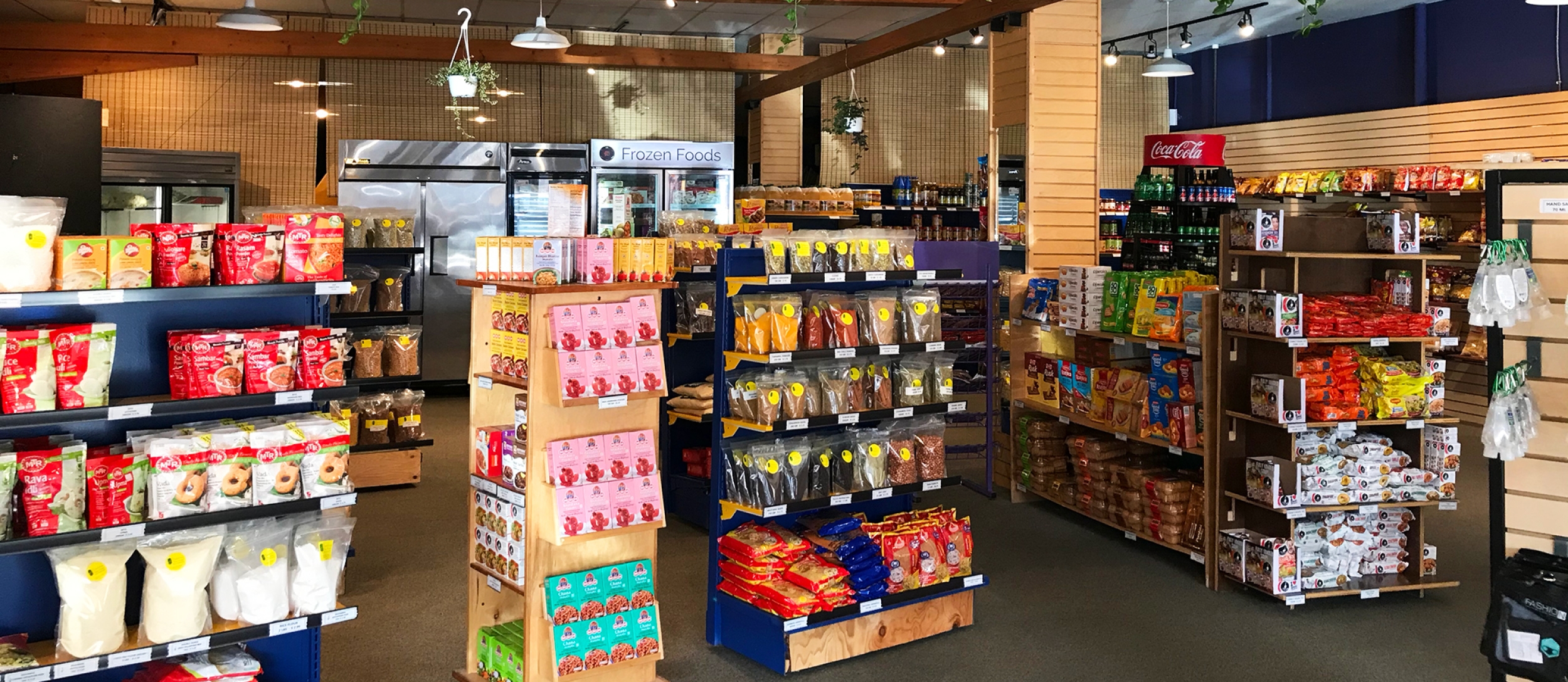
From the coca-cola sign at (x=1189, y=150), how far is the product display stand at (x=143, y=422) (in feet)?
25.5

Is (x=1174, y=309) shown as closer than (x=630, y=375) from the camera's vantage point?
No

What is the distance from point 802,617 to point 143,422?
2260mm

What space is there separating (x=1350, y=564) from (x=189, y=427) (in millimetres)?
4770

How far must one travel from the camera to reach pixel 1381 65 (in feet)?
39.5

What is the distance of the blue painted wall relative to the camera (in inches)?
414

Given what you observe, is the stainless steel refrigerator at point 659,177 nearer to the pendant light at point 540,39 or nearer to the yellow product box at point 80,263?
the pendant light at point 540,39

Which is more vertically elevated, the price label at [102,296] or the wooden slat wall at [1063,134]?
the wooden slat wall at [1063,134]

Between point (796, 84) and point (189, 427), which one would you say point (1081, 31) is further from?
point (189, 427)

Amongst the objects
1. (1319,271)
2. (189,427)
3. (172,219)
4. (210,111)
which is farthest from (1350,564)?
(210,111)

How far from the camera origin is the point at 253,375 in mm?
3244

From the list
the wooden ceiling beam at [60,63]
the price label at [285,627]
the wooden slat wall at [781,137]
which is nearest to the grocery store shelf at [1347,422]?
the price label at [285,627]

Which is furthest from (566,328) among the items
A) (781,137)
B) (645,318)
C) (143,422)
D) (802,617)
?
(781,137)

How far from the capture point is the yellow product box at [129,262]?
2.99 metres

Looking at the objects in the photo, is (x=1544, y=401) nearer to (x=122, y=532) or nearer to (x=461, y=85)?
(x=122, y=532)
